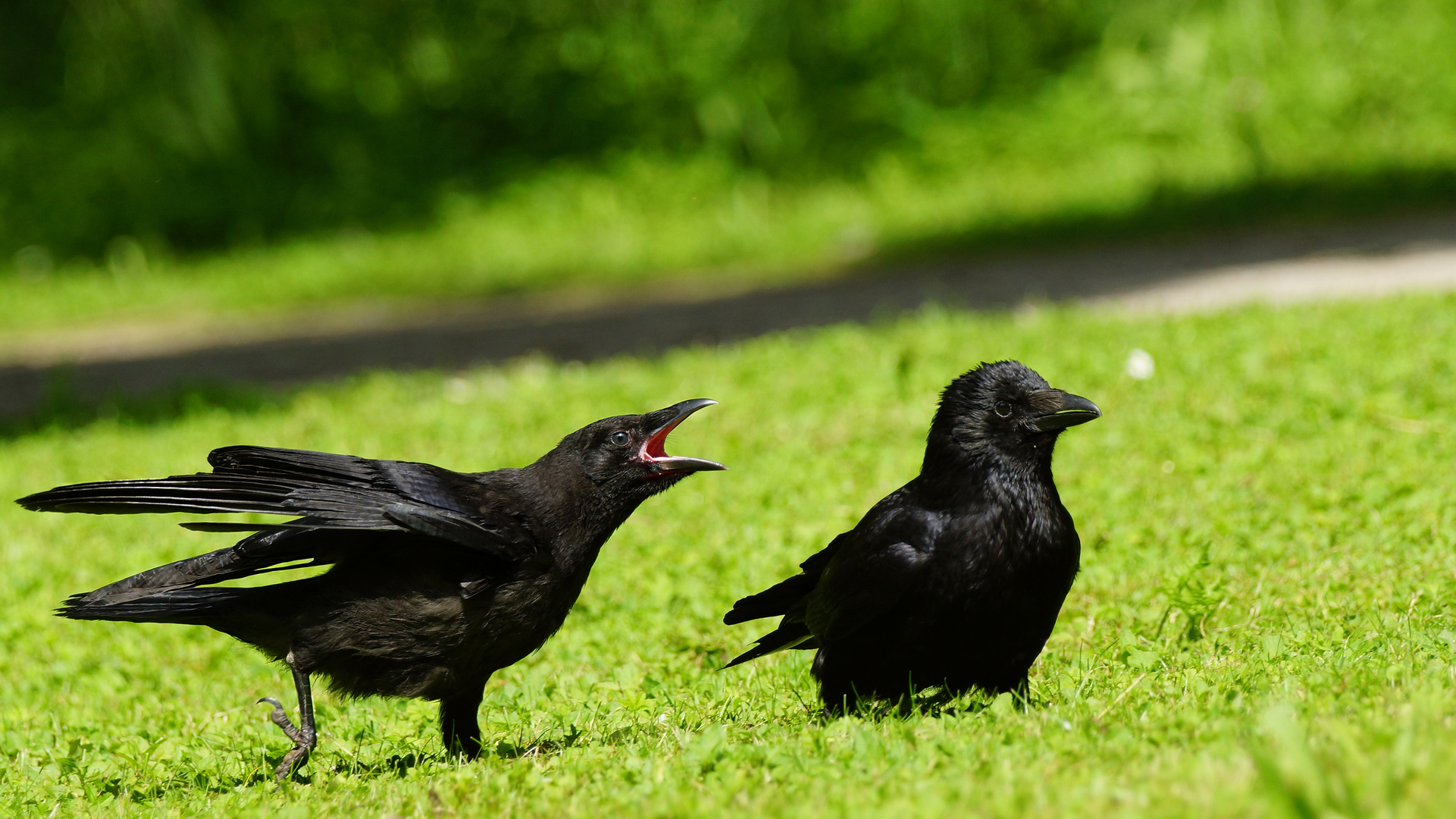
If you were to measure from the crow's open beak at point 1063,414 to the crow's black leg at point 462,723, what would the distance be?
1.65 meters

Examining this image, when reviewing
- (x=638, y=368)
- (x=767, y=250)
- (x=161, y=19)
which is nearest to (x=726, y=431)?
(x=638, y=368)

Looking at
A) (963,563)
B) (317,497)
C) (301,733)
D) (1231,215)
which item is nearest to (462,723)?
(301,733)

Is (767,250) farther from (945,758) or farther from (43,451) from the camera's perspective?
(945,758)

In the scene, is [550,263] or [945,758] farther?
[550,263]

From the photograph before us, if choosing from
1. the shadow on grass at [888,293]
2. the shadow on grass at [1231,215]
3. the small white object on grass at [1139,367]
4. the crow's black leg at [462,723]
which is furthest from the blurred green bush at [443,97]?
the crow's black leg at [462,723]

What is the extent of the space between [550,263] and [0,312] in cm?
562

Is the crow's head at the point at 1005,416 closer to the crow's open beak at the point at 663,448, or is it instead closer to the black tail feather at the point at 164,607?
the crow's open beak at the point at 663,448

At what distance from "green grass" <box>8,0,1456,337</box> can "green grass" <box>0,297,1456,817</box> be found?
5.05 metres

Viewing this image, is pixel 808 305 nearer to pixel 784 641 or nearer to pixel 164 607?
pixel 784 641

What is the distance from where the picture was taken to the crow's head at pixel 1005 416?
405 centimetres

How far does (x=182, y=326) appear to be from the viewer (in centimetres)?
1512

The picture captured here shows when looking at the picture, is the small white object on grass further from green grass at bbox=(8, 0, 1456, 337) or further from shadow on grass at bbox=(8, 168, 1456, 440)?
green grass at bbox=(8, 0, 1456, 337)

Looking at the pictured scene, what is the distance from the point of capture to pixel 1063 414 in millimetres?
4020

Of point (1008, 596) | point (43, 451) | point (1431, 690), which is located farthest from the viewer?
point (43, 451)
